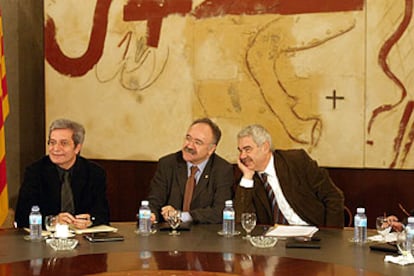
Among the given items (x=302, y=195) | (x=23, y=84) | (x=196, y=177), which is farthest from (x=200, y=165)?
(x=23, y=84)

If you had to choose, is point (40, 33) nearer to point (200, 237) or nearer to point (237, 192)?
point (237, 192)

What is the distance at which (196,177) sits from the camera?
4.33m

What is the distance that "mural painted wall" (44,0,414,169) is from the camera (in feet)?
17.0

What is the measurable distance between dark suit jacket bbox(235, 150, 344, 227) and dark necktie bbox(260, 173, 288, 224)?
0.02 meters

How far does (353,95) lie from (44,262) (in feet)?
10.2

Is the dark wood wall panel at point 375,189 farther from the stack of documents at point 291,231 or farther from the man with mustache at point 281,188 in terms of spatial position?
the stack of documents at point 291,231

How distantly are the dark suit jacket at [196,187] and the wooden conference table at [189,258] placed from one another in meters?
0.73

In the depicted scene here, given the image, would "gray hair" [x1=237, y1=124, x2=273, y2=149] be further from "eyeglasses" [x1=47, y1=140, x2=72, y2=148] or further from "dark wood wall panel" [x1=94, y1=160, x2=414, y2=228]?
"dark wood wall panel" [x1=94, y1=160, x2=414, y2=228]

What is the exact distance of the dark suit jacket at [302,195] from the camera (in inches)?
165

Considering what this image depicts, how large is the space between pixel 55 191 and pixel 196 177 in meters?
0.86

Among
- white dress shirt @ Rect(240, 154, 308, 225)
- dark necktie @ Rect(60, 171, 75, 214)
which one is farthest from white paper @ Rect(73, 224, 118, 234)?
white dress shirt @ Rect(240, 154, 308, 225)

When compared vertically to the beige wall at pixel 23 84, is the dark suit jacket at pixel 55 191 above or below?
below

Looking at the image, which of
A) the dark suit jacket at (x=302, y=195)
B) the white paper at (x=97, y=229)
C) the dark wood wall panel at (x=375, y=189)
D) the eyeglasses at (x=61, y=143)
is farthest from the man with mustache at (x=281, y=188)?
the dark wood wall panel at (x=375, y=189)

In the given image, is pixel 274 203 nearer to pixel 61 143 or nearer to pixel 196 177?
pixel 196 177
